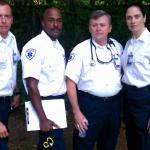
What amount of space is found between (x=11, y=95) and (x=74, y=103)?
672 millimetres

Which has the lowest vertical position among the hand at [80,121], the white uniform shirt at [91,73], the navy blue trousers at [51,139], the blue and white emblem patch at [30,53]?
the navy blue trousers at [51,139]

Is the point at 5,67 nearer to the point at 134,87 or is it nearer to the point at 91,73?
the point at 91,73

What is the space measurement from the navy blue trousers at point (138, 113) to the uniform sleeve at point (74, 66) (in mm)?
584

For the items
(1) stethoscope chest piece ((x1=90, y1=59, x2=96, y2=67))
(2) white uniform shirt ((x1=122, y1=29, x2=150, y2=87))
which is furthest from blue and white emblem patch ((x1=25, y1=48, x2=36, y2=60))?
(2) white uniform shirt ((x1=122, y1=29, x2=150, y2=87))

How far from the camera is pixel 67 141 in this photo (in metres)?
6.65

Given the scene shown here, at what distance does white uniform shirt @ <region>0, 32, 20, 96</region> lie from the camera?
439cm

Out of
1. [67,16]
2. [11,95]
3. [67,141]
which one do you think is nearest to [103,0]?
[67,16]

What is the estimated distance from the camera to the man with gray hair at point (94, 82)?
4660 mm

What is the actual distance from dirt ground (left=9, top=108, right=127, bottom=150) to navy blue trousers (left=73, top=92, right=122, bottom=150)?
153cm

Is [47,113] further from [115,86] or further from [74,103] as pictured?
[115,86]

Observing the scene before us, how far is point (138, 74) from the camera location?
15.4ft

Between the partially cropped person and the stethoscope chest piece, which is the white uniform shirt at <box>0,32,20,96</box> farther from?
the stethoscope chest piece

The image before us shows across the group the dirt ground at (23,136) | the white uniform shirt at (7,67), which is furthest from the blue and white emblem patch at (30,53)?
the dirt ground at (23,136)

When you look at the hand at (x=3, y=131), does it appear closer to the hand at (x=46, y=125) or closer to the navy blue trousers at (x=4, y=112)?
the navy blue trousers at (x=4, y=112)
